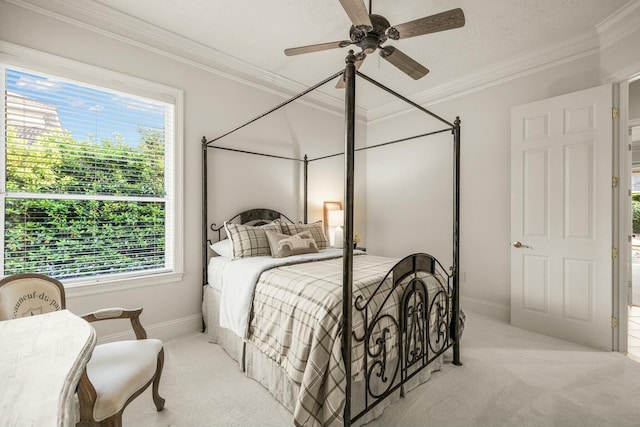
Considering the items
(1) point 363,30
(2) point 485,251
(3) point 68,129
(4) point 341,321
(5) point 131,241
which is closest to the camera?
(4) point 341,321

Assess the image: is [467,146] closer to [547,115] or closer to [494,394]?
[547,115]

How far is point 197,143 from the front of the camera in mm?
2979

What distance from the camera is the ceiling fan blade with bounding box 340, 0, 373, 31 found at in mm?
1541

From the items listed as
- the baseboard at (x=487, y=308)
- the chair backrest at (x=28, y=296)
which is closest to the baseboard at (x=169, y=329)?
the chair backrest at (x=28, y=296)

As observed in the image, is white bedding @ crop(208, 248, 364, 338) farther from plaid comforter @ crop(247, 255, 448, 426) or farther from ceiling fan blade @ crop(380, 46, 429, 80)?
ceiling fan blade @ crop(380, 46, 429, 80)

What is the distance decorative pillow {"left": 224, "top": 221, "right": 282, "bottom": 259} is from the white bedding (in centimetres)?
8

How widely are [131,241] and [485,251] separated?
384 centimetres

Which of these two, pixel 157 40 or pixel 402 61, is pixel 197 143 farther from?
pixel 402 61

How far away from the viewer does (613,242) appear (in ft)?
8.25

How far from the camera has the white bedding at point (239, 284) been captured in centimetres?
208

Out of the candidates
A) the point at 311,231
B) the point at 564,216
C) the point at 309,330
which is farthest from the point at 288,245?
the point at 564,216

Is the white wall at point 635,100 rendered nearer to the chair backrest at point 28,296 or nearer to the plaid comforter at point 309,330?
the plaid comforter at point 309,330

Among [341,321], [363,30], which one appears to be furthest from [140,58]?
[341,321]

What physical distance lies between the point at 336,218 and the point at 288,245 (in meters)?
1.37
